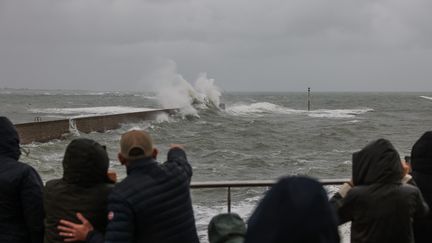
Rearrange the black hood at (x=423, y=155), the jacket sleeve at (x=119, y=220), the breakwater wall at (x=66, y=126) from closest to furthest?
the jacket sleeve at (x=119, y=220) → the black hood at (x=423, y=155) → the breakwater wall at (x=66, y=126)

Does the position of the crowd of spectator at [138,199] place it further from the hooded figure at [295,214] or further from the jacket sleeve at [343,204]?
the hooded figure at [295,214]

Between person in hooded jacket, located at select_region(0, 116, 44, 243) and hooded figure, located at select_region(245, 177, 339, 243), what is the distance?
6.26 feet

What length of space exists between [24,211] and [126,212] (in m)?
0.81

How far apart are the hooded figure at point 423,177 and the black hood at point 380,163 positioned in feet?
1.55

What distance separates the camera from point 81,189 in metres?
3.04

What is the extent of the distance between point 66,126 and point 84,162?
77.5ft

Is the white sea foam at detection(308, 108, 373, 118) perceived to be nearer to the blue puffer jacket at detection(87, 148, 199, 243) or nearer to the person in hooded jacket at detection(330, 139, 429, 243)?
the person in hooded jacket at detection(330, 139, 429, 243)

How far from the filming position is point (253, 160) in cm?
1945

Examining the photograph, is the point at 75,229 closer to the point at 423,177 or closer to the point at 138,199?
the point at 138,199

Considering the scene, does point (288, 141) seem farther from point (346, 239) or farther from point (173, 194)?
point (173, 194)

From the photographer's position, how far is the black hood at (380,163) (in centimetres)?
310

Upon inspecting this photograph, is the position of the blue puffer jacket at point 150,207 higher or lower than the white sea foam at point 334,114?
higher

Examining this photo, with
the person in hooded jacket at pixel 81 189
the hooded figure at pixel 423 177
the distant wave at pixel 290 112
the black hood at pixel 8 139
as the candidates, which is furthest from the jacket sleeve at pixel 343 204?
the distant wave at pixel 290 112

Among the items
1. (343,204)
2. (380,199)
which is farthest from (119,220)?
(380,199)
